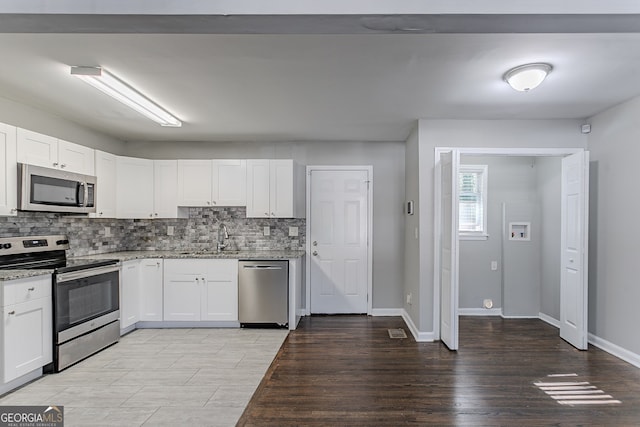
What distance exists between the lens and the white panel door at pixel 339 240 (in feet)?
16.5

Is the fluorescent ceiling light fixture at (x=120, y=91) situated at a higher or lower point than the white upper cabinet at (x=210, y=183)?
higher

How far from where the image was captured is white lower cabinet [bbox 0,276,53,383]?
102 inches

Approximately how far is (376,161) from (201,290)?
2.89 meters

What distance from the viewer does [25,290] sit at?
9.00 feet

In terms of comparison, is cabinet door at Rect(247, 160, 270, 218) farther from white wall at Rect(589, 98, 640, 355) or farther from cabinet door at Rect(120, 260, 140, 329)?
white wall at Rect(589, 98, 640, 355)

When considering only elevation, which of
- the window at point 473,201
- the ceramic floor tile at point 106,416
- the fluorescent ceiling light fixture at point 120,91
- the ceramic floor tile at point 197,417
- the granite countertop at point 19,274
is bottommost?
the ceramic floor tile at point 106,416

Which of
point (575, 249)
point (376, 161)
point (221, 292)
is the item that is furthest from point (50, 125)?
point (575, 249)

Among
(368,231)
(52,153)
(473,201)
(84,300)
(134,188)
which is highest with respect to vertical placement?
(52,153)

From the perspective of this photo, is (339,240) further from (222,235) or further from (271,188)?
(222,235)

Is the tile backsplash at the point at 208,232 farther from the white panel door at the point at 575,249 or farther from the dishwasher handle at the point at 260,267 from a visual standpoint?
the white panel door at the point at 575,249

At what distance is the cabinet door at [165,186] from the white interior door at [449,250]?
3.37 meters

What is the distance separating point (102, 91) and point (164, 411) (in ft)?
8.21

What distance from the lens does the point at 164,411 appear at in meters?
2.44

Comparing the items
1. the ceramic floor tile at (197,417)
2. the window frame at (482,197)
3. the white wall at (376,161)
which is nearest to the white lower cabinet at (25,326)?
the ceramic floor tile at (197,417)
